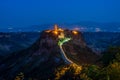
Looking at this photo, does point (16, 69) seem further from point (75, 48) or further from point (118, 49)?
point (118, 49)

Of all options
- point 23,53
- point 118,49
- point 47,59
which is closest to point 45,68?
point 47,59

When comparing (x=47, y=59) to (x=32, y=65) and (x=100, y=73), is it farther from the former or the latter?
(x=100, y=73)

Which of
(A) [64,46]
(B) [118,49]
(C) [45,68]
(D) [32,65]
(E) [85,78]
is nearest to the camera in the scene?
(E) [85,78]

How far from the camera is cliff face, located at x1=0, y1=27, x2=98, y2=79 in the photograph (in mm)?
72500

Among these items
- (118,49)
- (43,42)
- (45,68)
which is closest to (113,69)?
(118,49)

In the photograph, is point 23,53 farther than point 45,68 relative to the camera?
Yes

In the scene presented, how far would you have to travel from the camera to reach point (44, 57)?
77312 millimetres

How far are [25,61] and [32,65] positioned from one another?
357 centimetres

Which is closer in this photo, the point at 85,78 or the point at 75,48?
the point at 85,78

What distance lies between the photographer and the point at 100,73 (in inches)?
883

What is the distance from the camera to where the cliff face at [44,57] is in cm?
7250

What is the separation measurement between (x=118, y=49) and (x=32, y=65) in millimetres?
43768

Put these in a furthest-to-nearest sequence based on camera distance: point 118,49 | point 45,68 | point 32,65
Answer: point 32,65
point 45,68
point 118,49

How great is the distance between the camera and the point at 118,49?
3406cm
